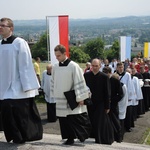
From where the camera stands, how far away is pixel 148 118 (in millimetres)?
11062

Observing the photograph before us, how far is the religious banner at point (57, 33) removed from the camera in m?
10.3

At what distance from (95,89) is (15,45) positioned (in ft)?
7.23

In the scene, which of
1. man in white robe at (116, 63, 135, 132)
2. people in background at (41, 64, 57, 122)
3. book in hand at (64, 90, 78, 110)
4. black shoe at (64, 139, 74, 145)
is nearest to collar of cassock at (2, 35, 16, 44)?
book in hand at (64, 90, 78, 110)

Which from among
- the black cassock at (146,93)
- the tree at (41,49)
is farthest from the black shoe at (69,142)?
the tree at (41,49)

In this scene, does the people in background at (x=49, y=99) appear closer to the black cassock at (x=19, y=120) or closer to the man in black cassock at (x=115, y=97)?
the man in black cassock at (x=115, y=97)

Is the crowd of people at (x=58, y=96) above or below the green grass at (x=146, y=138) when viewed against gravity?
above

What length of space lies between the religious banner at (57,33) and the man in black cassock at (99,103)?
3697 millimetres

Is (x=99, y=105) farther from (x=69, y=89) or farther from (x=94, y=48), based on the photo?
(x=94, y=48)

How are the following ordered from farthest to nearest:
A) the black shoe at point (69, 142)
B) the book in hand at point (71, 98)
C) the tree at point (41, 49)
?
the tree at point (41, 49), the black shoe at point (69, 142), the book in hand at point (71, 98)

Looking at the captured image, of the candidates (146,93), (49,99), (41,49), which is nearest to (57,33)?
(49,99)

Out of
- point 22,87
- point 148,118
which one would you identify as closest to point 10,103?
point 22,87

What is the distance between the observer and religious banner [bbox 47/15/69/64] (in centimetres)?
1032

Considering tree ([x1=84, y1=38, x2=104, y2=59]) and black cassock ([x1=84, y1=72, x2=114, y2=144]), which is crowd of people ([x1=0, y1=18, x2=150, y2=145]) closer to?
black cassock ([x1=84, y1=72, x2=114, y2=144])

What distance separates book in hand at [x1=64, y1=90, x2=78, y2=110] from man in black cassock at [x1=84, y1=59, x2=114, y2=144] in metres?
1.01
